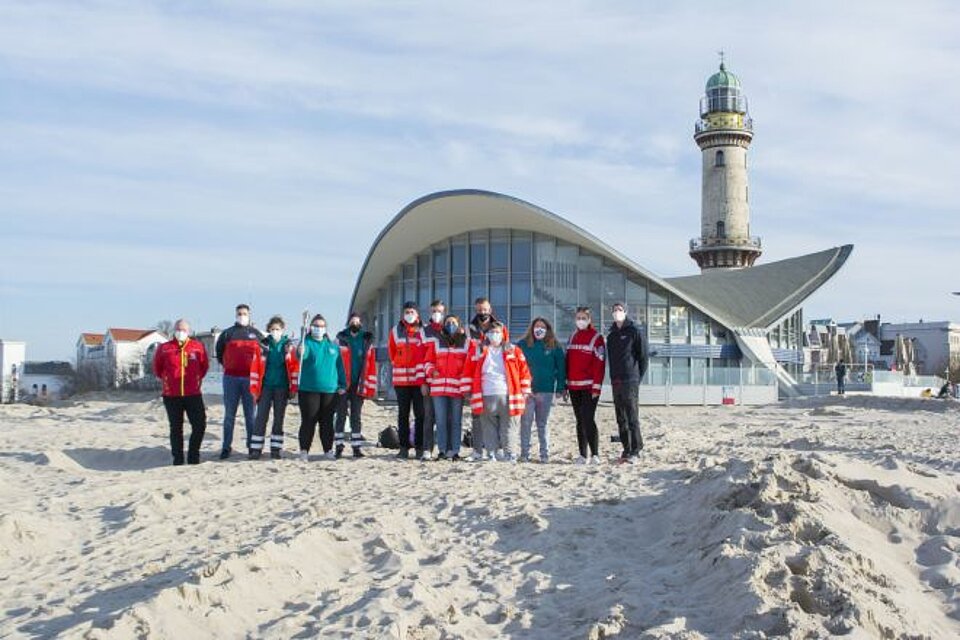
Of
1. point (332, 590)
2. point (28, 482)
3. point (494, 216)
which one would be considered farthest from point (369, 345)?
point (494, 216)

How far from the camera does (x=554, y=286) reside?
2681 centimetres

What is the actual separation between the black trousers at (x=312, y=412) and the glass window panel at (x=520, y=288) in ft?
59.0

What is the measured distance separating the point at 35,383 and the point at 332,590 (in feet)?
266

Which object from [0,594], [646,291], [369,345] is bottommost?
[0,594]

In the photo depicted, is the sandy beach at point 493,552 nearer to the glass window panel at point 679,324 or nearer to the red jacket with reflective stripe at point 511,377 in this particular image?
the red jacket with reflective stripe at point 511,377

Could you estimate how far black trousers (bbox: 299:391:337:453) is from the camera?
884 centimetres

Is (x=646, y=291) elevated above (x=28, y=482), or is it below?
above

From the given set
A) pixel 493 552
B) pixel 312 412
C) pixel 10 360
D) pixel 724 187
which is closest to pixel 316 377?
pixel 312 412

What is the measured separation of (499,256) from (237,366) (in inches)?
743

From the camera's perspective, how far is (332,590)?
436 centimetres

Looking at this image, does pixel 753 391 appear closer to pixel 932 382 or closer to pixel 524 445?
pixel 932 382

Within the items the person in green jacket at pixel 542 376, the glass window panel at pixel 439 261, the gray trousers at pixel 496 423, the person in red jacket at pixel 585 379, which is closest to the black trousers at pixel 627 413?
the person in red jacket at pixel 585 379

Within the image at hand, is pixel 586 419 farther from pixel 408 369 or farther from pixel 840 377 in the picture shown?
pixel 840 377

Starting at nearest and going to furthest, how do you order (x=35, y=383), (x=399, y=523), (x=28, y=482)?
(x=399, y=523) < (x=28, y=482) < (x=35, y=383)
